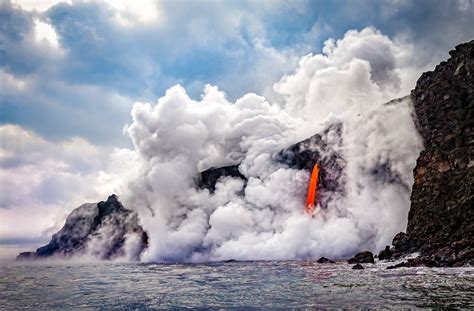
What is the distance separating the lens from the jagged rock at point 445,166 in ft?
275

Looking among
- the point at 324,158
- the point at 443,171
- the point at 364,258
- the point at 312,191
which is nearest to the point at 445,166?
the point at 443,171

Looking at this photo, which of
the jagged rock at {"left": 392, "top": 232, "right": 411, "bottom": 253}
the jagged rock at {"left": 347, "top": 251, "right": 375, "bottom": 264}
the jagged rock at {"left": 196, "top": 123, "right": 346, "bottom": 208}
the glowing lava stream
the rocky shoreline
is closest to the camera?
the rocky shoreline

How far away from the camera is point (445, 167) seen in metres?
93.9

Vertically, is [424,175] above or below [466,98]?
below

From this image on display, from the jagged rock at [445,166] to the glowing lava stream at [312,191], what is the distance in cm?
6105

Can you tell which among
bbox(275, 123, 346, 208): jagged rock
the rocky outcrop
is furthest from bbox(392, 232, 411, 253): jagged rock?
bbox(275, 123, 346, 208): jagged rock

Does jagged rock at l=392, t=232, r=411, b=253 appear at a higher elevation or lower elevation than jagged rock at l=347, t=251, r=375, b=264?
higher

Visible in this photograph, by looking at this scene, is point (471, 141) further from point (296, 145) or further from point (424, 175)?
point (296, 145)

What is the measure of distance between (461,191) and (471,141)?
10991 millimetres

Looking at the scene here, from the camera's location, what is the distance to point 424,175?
99.4 metres

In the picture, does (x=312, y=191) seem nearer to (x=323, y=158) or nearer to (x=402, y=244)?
(x=323, y=158)

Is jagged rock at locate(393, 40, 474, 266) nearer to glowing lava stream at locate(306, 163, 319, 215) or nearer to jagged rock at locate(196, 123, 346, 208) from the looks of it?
jagged rock at locate(196, 123, 346, 208)

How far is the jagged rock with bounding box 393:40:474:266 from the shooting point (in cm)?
8381

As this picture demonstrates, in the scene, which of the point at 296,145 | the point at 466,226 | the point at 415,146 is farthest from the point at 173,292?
the point at 296,145
